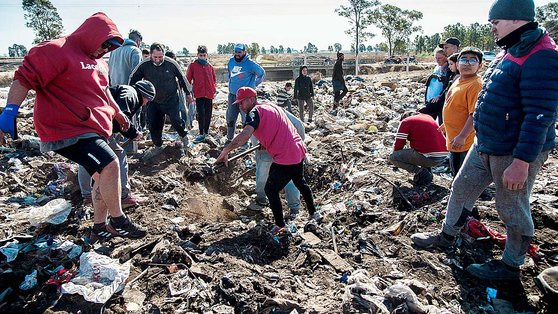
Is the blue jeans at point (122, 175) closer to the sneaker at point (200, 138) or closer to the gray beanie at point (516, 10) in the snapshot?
the sneaker at point (200, 138)

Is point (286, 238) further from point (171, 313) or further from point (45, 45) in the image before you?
point (45, 45)

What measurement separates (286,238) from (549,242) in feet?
7.40

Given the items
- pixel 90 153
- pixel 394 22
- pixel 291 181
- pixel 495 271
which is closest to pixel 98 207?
pixel 90 153

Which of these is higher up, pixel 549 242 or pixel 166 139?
pixel 166 139

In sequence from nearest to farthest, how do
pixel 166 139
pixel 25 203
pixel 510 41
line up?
pixel 510 41
pixel 25 203
pixel 166 139

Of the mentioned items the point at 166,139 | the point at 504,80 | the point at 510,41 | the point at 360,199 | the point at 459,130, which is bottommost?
the point at 360,199

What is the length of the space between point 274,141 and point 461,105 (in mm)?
1819

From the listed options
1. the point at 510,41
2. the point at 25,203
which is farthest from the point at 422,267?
the point at 25,203

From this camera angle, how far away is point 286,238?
3416mm

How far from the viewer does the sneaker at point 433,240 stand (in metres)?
3.01

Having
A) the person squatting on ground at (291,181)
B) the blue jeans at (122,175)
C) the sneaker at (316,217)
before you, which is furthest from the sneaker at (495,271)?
the blue jeans at (122,175)

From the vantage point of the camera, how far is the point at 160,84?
18.0 ft

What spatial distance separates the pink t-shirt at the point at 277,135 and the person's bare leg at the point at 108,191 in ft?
4.20

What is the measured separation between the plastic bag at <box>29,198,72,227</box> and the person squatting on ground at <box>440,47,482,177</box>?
12.1ft
